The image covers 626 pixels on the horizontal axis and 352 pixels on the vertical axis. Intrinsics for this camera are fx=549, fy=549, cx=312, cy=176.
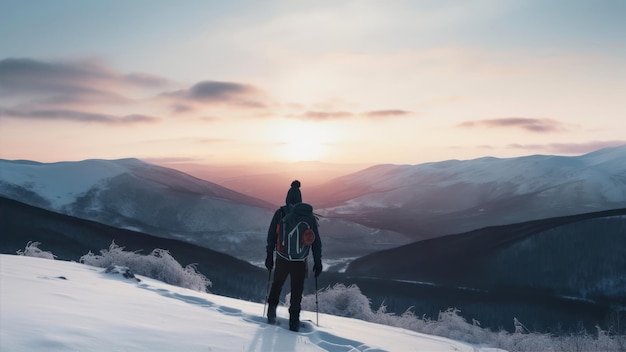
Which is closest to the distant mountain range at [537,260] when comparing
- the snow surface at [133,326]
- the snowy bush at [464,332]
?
the snowy bush at [464,332]

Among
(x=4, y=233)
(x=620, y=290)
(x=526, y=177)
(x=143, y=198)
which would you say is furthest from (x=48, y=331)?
(x=526, y=177)

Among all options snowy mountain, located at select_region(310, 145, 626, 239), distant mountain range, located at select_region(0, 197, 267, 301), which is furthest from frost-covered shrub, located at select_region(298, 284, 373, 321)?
snowy mountain, located at select_region(310, 145, 626, 239)

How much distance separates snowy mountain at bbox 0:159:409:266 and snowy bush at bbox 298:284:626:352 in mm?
A: 52668

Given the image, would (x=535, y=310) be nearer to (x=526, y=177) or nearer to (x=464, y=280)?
(x=464, y=280)

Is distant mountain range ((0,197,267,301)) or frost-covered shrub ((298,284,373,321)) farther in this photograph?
distant mountain range ((0,197,267,301))

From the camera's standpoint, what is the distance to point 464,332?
52.2ft

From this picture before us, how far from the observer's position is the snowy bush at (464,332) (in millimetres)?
12711

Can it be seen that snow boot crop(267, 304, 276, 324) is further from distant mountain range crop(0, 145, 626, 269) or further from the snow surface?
distant mountain range crop(0, 145, 626, 269)

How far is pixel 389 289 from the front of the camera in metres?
47.0

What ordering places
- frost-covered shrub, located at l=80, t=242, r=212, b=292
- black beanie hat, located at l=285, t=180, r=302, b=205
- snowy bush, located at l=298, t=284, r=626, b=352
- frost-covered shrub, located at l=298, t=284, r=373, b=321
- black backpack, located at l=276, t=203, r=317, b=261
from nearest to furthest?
black backpack, located at l=276, t=203, r=317, b=261, black beanie hat, located at l=285, t=180, r=302, b=205, snowy bush, located at l=298, t=284, r=626, b=352, frost-covered shrub, located at l=80, t=242, r=212, b=292, frost-covered shrub, located at l=298, t=284, r=373, b=321

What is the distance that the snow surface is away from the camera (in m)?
5.04

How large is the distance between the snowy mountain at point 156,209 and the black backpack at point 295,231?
63.6m

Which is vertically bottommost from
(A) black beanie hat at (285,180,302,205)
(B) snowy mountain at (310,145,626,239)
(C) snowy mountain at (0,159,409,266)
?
(A) black beanie hat at (285,180,302,205)

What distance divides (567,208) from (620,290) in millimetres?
100286
